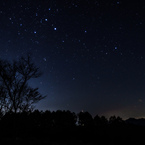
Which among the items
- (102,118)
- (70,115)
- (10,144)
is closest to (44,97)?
(10,144)

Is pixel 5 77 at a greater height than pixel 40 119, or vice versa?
pixel 5 77

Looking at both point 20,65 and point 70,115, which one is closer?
point 20,65

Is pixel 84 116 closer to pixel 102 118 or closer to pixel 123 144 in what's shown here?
pixel 102 118

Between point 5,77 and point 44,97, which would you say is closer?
point 5,77

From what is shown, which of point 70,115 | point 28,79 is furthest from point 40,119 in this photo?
point 28,79

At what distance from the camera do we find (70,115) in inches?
2398

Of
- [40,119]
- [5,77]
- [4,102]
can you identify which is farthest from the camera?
[40,119]

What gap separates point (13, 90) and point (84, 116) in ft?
187

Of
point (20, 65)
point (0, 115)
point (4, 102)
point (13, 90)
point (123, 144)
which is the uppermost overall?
point (20, 65)

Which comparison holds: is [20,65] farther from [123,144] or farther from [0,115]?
[123,144]

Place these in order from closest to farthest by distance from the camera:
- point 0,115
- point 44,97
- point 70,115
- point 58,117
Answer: point 0,115 → point 44,97 → point 58,117 → point 70,115

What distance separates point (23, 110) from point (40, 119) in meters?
42.5

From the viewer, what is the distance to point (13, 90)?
1112cm

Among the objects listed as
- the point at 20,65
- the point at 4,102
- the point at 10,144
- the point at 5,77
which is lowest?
the point at 10,144
